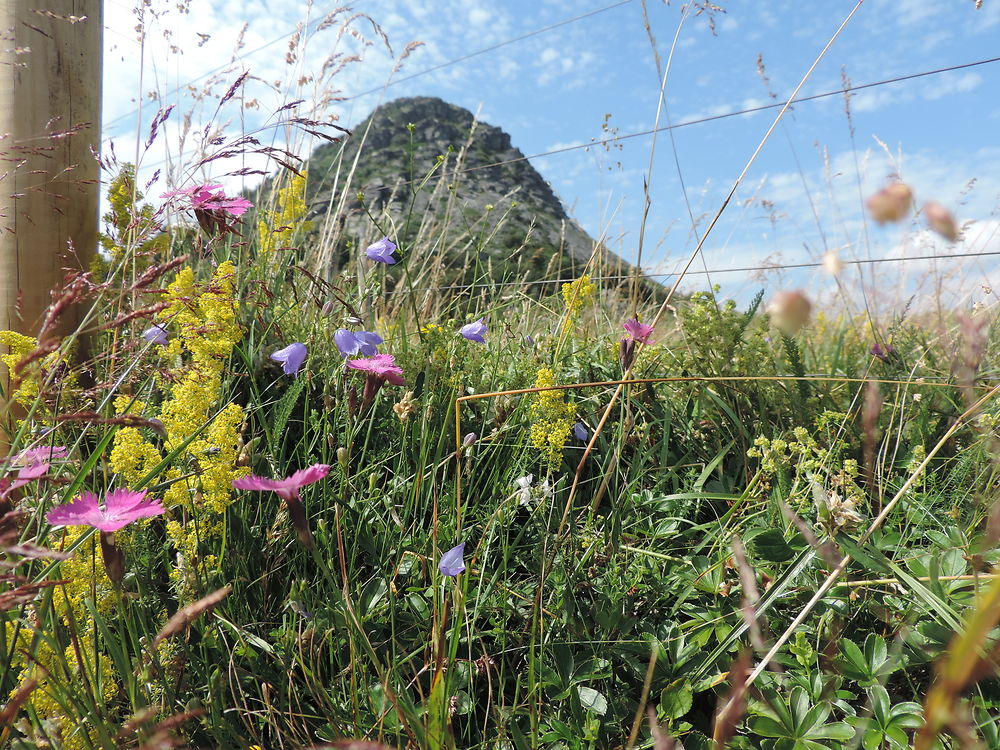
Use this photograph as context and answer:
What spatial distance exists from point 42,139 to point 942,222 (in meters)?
2.23

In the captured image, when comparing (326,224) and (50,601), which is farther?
(326,224)

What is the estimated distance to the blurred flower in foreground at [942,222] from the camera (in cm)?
24

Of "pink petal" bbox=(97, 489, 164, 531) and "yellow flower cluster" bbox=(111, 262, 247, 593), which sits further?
"yellow flower cluster" bbox=(111, 262, 247, 593)

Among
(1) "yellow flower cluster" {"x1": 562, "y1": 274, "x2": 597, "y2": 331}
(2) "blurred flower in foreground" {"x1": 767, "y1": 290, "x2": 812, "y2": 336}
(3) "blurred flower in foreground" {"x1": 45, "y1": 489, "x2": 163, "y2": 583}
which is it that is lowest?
(3) "blurred flower in foreground" {"x1": 45, "y1": 489, "x2": 163, "y2": 583}

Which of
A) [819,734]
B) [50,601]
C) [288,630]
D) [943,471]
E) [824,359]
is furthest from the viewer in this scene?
[824,359]

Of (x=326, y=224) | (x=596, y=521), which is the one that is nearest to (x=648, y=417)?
(x=596, y=521)

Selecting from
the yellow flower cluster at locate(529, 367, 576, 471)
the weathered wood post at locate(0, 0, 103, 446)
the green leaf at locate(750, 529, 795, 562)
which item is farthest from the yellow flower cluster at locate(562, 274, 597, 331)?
the weathered wood post at locate(0, 0, 103, 446)

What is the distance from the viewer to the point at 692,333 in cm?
191

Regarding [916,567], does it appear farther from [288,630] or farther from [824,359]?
[824,359]

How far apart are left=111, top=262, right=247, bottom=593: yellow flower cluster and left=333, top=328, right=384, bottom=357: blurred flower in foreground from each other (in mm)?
227

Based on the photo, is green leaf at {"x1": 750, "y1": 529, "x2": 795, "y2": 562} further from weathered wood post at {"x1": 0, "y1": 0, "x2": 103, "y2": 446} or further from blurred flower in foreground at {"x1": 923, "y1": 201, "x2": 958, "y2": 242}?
weathered wood post at {"x1": 0, "y1": 0, "x2": 103, "y2": 446}

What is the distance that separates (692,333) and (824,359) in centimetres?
98

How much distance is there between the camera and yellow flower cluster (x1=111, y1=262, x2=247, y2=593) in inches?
40.4

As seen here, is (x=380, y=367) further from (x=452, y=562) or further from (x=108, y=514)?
(x=108, y=514)
